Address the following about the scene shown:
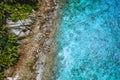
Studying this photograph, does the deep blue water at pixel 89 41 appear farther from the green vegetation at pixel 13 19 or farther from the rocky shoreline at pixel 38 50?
the green vegetation at pixel 13 19

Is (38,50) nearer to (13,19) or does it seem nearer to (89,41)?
(13,19)

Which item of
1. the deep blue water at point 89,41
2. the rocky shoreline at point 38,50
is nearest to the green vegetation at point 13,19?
the rocky shoreline at point 38,50

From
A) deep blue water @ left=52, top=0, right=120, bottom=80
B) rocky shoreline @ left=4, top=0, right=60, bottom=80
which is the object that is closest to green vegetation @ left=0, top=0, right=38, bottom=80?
rocky shoreline @ left=4, top=0, right=60, bottom=80

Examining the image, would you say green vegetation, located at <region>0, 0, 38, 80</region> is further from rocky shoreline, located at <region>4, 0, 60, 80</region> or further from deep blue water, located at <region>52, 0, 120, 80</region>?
deep blue water, located at <region>52, 0, 120, 80</region>

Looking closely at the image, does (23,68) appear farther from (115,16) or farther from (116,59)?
(115,16)

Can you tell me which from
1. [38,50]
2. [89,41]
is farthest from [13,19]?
[89,41]
